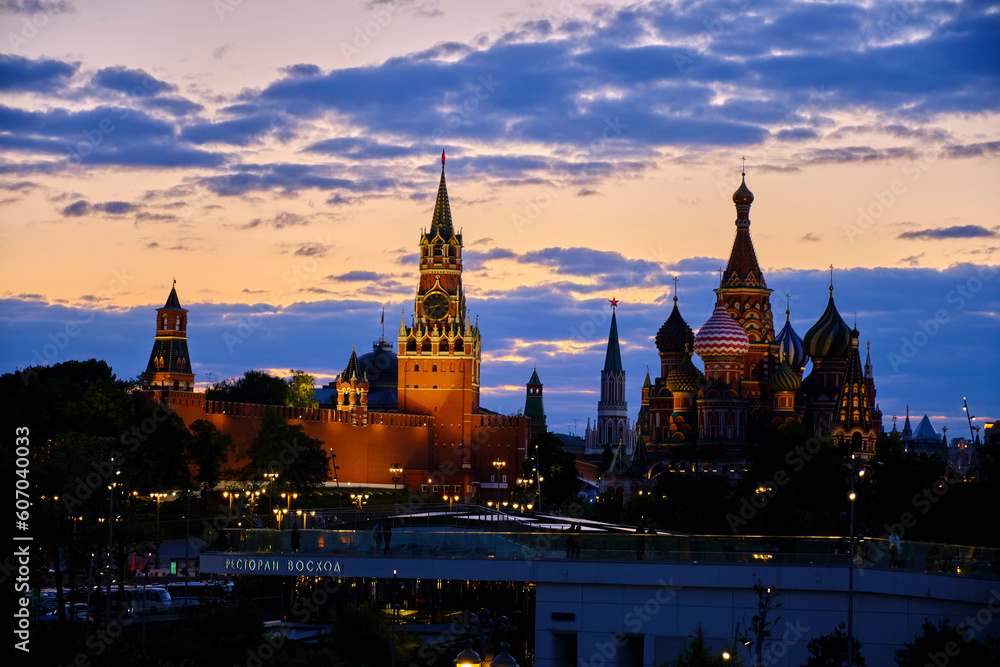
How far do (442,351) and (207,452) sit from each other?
48060 mm

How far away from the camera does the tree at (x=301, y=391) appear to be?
482 ft

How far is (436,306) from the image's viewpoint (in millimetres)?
145125

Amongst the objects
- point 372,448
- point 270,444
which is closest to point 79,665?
point 270,444

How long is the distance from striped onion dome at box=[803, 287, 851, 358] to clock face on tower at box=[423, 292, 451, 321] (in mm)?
43587

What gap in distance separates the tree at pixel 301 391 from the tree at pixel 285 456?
125 ft

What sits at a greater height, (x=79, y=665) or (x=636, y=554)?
(x=636, y=554)

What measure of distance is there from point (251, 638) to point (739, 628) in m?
12.3

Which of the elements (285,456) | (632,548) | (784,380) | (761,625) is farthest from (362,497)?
(761,625)

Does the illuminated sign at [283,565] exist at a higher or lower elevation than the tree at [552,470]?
lower

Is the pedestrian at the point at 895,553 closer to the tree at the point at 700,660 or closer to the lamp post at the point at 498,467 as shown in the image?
the tree at the point at 700,660

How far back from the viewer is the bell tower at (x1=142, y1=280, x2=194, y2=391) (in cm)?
12550

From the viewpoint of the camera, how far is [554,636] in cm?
3800

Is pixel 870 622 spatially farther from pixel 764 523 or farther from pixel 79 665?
pixel 764 523

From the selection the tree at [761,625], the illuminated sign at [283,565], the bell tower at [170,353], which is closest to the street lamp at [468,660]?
the tree at [761,625]
